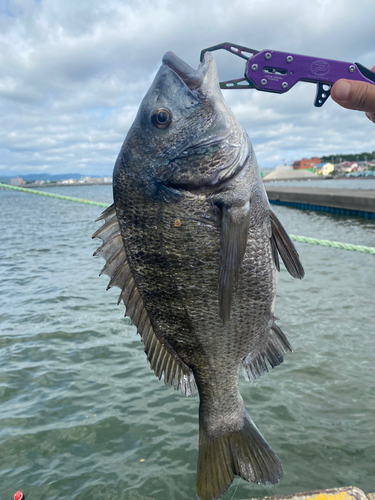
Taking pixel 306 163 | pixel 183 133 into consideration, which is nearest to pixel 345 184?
pixel 306 163

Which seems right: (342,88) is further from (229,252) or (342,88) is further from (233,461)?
(233,461)

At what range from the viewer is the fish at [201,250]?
178 cm

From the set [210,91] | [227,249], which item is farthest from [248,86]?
[227,249]

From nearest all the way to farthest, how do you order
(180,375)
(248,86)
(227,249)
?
1. (227,249)
2. (248,86)
3. (180,375)

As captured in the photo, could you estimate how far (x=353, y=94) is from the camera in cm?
194

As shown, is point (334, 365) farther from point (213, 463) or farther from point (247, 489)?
point (213, 463)

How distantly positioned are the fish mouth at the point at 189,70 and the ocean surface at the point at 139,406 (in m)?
4.53

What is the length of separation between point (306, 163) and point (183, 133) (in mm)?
183491

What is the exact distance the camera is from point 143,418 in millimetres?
5781

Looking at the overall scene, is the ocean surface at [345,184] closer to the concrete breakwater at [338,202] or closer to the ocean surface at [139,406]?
the concrete breakwater at [338,202]

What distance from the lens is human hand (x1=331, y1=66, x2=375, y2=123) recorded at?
190cm

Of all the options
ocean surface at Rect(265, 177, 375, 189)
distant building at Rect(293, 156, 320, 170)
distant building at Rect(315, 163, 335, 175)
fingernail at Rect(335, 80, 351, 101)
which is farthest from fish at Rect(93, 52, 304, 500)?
distant building at Rect(293, 156, 320, 170)

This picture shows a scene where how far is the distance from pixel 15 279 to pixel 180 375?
13038 mm

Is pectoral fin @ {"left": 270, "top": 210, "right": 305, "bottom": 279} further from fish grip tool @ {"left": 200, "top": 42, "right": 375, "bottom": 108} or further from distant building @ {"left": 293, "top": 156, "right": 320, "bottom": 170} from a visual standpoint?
distant building @ {"left": 293, "top": 156, "right": 320, "bottom": 170}
